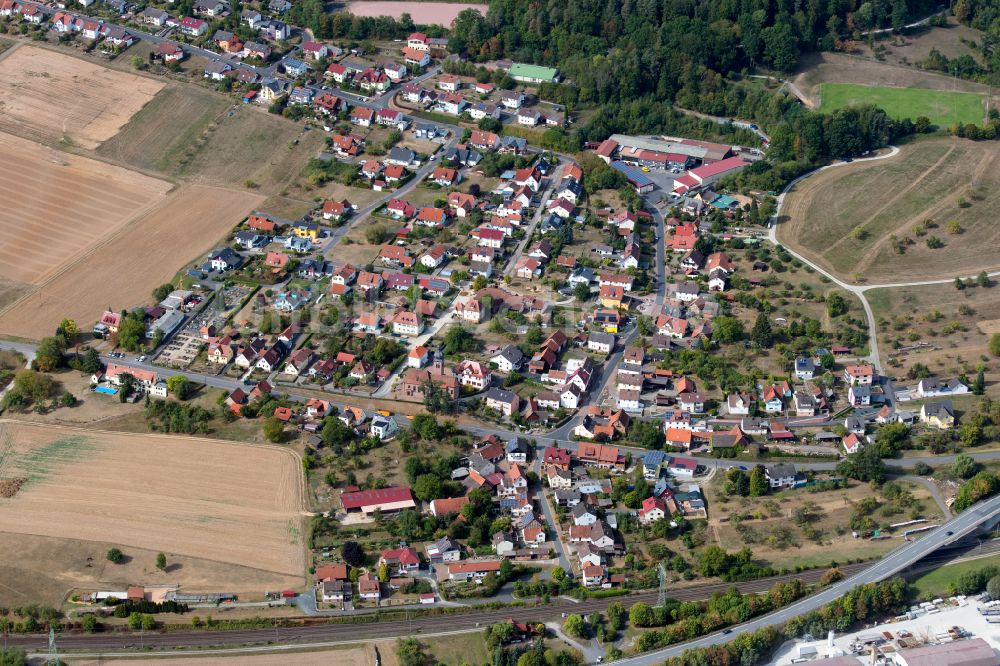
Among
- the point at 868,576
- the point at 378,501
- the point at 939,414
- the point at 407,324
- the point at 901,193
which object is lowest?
the point at 378,501

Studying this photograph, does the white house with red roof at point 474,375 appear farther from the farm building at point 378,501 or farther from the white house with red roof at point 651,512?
the white house with red roof at point 651,512

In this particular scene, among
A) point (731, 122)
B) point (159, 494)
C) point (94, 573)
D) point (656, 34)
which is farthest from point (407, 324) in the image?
point (656, 34)

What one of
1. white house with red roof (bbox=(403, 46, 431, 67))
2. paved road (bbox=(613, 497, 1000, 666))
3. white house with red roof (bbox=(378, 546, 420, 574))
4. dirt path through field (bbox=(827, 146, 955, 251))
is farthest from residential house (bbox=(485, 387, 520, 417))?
white house with red roof (bbox=(403, 46, 431, 67))

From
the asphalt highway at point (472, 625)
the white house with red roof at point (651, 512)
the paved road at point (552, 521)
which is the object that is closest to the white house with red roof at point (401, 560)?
the asphalt highway at point (472, 625)

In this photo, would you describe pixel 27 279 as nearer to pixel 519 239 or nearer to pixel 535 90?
pixel 519 239

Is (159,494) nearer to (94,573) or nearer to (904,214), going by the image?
(94,573)

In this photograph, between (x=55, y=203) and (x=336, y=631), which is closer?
(x=336, y=631)

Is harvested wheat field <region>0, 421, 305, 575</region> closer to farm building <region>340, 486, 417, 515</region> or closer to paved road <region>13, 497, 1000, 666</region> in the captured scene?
farm building <region>340, 486, 417, 515</region>
